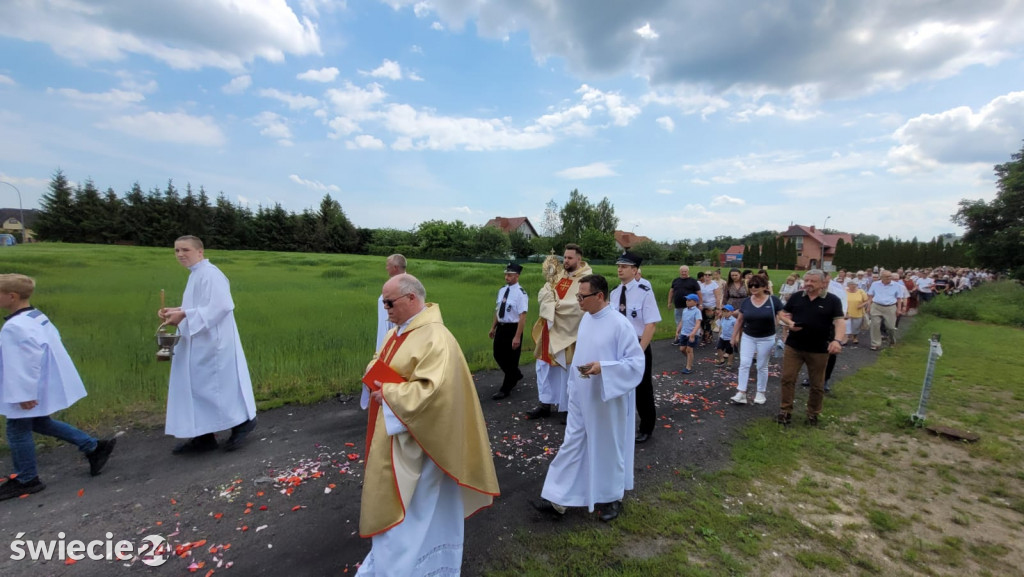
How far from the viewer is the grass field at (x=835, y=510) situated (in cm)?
321

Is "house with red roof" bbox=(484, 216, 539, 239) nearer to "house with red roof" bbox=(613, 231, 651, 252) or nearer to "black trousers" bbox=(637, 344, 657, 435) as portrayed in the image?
"house with red roof" bbox=(613, 231, 651, 252)

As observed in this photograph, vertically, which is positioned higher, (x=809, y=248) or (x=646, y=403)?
(x=809, y=248)

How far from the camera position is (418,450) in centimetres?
255

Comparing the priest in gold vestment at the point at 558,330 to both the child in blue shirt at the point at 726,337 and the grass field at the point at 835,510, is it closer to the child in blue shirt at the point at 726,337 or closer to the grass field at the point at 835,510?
the grass field at the point at 835,510

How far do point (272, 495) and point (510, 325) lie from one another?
3.81 meters

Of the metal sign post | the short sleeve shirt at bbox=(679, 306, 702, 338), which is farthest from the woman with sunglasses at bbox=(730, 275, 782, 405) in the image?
the short sleeve shirt at bbox=(679, 306, 702, 338)

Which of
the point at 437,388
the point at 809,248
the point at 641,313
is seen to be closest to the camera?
the point at 437,388

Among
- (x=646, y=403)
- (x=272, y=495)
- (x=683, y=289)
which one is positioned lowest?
(x=272, y=495)

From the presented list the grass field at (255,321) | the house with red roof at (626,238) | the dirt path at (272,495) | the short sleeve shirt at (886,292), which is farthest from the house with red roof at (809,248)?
the dirt path at (272,495)

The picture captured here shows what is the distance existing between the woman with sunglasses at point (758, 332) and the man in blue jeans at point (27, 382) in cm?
832

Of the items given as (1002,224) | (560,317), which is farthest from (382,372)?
(1002,224)

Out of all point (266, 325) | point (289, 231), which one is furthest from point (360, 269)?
point (289, 231)

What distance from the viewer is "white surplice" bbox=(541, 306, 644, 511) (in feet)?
11.9

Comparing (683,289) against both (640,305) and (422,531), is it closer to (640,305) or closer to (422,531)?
(640,305)
